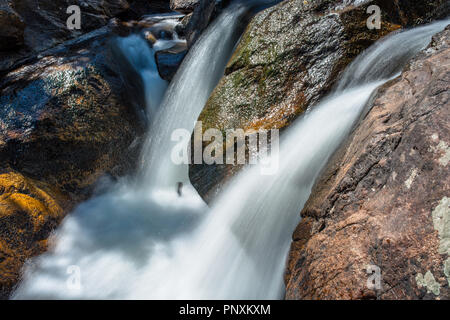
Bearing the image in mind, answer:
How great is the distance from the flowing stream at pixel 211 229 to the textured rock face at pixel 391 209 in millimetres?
594

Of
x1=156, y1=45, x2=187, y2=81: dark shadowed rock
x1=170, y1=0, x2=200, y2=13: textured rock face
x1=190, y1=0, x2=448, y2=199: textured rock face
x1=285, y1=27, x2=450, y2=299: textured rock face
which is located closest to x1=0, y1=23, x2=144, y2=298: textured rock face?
x1=156, y1=45, x2=187, y2=81: dark shadowed rock

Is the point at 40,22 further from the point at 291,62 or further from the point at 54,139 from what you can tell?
the point at 291,62

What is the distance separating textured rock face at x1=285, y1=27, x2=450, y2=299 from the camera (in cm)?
154

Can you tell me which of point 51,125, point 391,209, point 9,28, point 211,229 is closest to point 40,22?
point 9,28

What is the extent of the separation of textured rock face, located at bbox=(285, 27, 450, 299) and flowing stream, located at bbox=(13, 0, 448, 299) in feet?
1.95

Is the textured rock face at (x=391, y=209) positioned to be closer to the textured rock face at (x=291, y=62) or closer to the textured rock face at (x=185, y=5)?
the textured rock face at (x=291, y=62)

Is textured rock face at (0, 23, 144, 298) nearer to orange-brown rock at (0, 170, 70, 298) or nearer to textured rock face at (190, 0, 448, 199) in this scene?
orange-brown rock at (0, 170, 70, 298)

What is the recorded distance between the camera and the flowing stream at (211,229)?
2.94m

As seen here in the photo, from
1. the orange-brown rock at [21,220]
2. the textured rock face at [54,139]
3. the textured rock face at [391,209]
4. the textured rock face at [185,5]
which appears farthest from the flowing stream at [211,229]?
the textured rock face at [185,5]

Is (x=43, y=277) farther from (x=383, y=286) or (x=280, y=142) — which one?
(x=383, y=286)

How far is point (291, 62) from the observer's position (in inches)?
150
